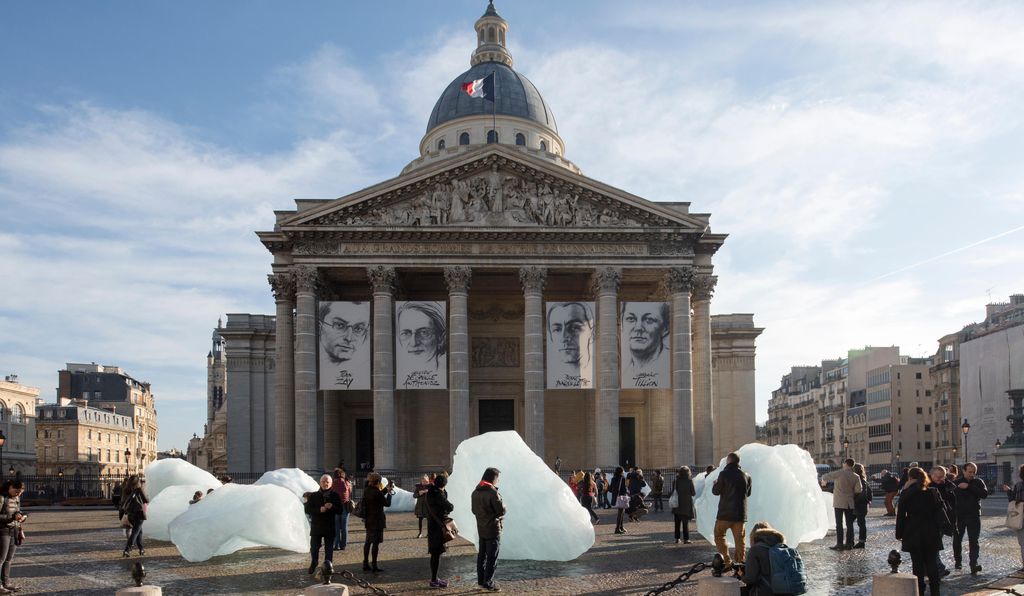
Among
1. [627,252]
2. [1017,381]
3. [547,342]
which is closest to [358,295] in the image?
[547,342]

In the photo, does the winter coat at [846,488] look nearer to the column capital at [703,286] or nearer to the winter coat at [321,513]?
the winter coat at [321,513]

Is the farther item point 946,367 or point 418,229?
point 946,367

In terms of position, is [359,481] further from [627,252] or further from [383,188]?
[627,252]

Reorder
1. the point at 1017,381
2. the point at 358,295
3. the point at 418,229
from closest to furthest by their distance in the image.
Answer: the point at 418,229 < the point at 358,295 < the point at 1017,381

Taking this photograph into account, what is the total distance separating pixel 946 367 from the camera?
83.0m

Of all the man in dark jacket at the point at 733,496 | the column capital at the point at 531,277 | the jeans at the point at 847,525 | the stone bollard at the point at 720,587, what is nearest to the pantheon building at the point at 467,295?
the column capital at the point at 531,277

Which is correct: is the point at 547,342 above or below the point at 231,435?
above

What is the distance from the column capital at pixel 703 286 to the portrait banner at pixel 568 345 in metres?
6.60

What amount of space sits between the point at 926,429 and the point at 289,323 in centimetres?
6676

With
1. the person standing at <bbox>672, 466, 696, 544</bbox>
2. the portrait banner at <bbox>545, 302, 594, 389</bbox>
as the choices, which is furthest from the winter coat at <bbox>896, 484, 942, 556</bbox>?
the portrait banner at <bbox>545, 302, 594, 389</bbox>

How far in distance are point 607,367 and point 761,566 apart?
3437cm

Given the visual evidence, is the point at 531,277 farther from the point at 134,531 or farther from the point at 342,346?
the point at 134,531

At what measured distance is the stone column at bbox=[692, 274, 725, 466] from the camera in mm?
45375

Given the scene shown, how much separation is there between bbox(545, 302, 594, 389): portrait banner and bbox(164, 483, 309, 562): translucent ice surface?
24911 millimetres
